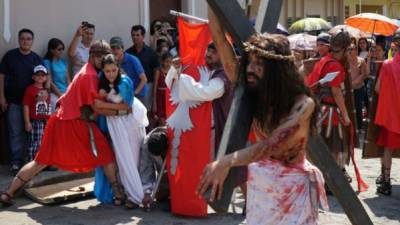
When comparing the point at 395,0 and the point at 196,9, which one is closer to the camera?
the point at 196,9

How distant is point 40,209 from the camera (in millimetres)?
6051

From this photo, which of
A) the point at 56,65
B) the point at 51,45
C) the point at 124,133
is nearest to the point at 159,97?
the point at 56,65

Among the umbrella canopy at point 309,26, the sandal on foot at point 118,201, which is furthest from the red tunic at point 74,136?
the umbrella canopy at point 309,26

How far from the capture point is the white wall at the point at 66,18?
298 inches

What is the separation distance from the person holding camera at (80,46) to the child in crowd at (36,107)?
2.69ft

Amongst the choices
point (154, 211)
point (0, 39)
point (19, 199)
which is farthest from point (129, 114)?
point (0, 39)

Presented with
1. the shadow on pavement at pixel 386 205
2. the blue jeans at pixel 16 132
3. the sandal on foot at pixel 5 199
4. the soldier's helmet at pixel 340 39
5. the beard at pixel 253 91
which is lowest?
the shadow on pavement at pixel 386 205

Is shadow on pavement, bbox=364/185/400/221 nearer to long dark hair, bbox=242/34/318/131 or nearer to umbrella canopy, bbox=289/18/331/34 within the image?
long dark hair, bbox=242/34/318/131

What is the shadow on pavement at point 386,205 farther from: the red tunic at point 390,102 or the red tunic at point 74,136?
the red tunic at point 74,136

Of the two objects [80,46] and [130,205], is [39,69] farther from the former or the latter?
[130,205]

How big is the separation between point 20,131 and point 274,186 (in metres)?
4.80

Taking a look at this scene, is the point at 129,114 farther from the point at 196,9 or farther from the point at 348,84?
the point at 196,9

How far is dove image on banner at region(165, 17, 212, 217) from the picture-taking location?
221 inches

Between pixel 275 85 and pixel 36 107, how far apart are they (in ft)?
15.7
